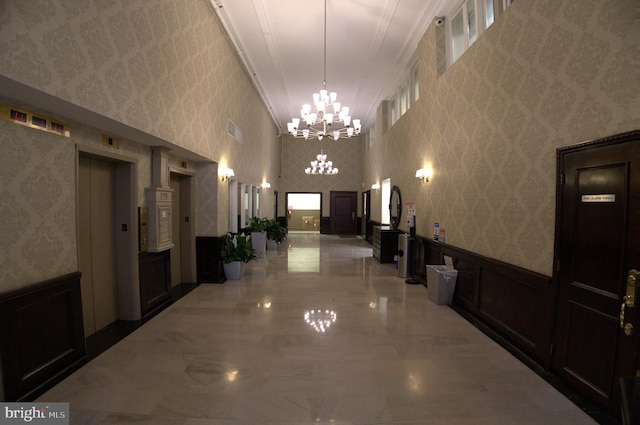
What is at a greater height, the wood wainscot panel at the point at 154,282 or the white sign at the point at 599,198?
the white sign at the point at 599,198

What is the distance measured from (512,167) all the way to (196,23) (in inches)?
188

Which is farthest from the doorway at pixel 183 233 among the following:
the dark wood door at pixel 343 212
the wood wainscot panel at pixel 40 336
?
the dark wood door at pixel 343 212

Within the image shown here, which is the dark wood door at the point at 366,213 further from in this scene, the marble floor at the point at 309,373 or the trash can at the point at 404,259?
the marble floor at the point at 309,373

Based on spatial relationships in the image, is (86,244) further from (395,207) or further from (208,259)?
(395,207)

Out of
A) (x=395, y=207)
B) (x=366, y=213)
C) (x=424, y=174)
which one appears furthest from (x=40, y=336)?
(x=366, y=213)

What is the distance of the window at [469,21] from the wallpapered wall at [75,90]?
4.11m

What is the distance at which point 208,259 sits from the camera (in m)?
6.12

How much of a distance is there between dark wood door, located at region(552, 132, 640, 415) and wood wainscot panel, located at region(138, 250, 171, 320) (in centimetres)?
476


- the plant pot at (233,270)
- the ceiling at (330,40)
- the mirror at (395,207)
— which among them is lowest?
the plant pot at (233,270)

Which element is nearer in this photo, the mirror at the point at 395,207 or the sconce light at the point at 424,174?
the sconce light at the point at 424,174

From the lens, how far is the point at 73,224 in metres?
2.96

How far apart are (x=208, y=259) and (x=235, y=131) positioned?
9.59 feet

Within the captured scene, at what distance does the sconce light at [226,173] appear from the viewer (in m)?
6.31

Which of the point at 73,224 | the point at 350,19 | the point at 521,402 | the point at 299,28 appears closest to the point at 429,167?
the point at 350,19
